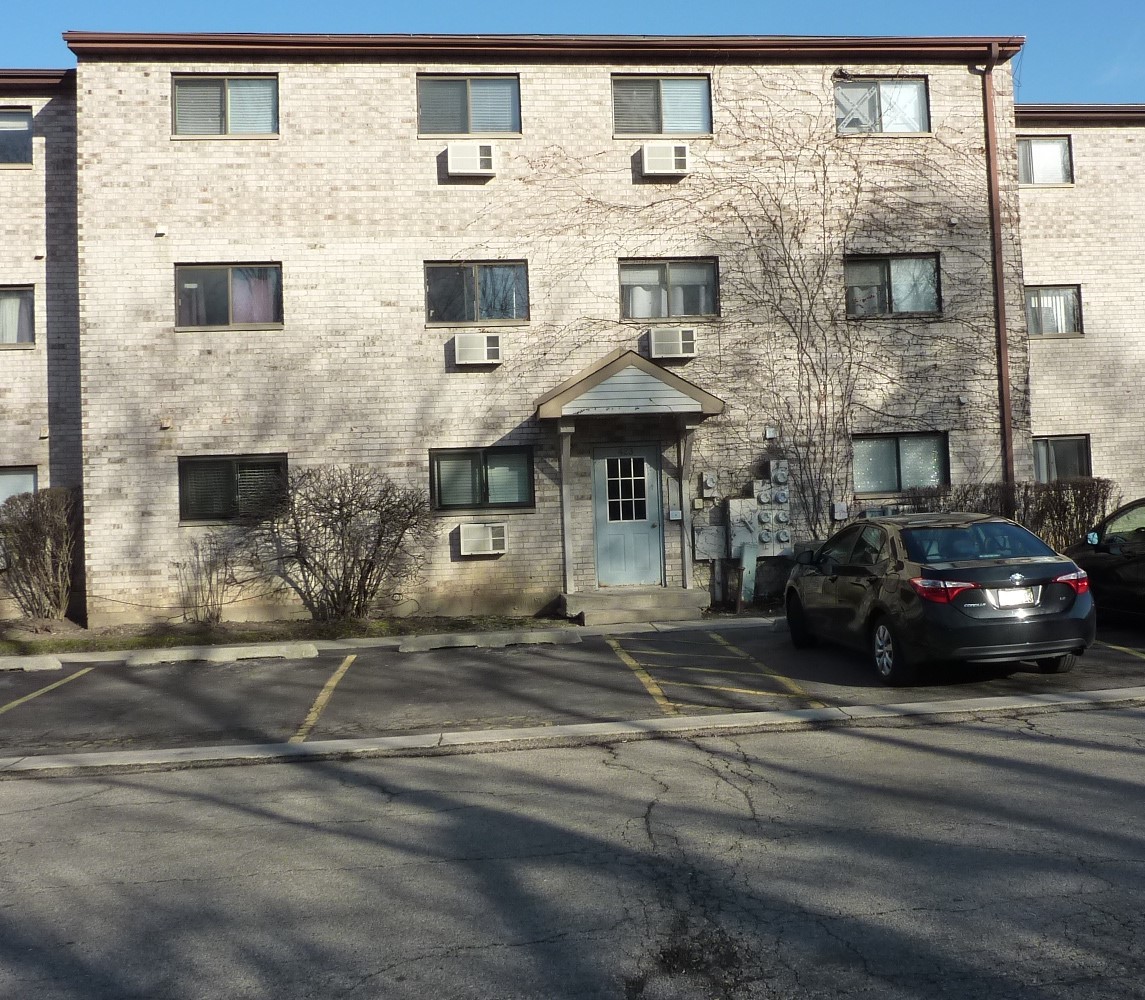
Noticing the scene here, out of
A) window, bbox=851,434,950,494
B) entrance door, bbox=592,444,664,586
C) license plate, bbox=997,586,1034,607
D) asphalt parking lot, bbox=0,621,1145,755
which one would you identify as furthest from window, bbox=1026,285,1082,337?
license plate, bbox=997,586,1034,607

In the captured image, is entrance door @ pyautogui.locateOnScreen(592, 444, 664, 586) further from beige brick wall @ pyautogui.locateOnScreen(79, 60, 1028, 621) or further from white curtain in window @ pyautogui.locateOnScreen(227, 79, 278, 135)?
white curtain in window @ pyautogui.locateOnScreen(227, 79, 278, 135)

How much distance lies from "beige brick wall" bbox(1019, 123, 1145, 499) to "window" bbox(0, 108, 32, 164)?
16796 millimetres

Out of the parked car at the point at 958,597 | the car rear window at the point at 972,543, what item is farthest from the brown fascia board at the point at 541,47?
the car rear window at the point at 972,543

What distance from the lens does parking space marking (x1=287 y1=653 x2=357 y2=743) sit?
8.53 metres

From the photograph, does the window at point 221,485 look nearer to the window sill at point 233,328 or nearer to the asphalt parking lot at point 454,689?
the window sill at point 233,328

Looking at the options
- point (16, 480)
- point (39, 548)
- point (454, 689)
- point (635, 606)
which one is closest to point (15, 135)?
point (16, 480)

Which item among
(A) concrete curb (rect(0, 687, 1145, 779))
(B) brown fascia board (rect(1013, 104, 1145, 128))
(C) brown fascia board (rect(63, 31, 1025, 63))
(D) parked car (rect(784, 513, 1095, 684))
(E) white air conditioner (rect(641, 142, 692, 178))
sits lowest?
(A) concrete curb (rect(0, 687, 1145, 779))

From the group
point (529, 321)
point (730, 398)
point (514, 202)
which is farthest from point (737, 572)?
point (514, 202)

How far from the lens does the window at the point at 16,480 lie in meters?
16.4

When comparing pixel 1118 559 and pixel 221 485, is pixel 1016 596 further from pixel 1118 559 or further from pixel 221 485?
pixel 221 485

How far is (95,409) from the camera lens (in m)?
15.5

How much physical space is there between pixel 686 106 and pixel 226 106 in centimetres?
715

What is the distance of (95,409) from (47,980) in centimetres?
1297

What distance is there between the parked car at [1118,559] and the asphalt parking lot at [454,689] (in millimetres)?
418
